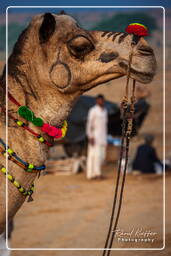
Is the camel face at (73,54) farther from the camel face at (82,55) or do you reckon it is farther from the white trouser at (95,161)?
the white trouser at (95,161)

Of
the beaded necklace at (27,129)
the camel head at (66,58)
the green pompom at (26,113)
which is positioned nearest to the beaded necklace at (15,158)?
the beaded necklace at (27,129)

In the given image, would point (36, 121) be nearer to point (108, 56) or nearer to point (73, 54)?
point (73, 54)

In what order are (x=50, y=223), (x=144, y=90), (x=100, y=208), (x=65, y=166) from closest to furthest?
(x=50, y=223), (x=100, y=208), (x=65, y=166), (x=144, y=90)

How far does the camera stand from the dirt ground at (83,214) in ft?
19.7

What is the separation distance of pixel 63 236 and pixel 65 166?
591 centimetres

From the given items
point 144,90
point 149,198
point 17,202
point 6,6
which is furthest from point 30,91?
point 144,90

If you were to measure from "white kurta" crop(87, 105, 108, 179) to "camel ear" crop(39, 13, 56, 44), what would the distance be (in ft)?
25.9

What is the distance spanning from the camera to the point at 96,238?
6.23 m

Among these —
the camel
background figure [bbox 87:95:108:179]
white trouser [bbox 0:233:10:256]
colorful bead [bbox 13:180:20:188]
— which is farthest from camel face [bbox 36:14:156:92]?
background figure [bbox 87:95:108:179]

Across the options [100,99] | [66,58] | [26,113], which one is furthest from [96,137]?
[26,113]

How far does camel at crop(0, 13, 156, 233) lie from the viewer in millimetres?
3016

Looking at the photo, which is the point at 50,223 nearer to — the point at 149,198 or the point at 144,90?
the point at 149,198

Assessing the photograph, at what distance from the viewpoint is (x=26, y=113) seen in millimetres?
2975

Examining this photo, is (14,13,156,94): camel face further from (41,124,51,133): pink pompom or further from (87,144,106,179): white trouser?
(87,144,106,179): white trouser
